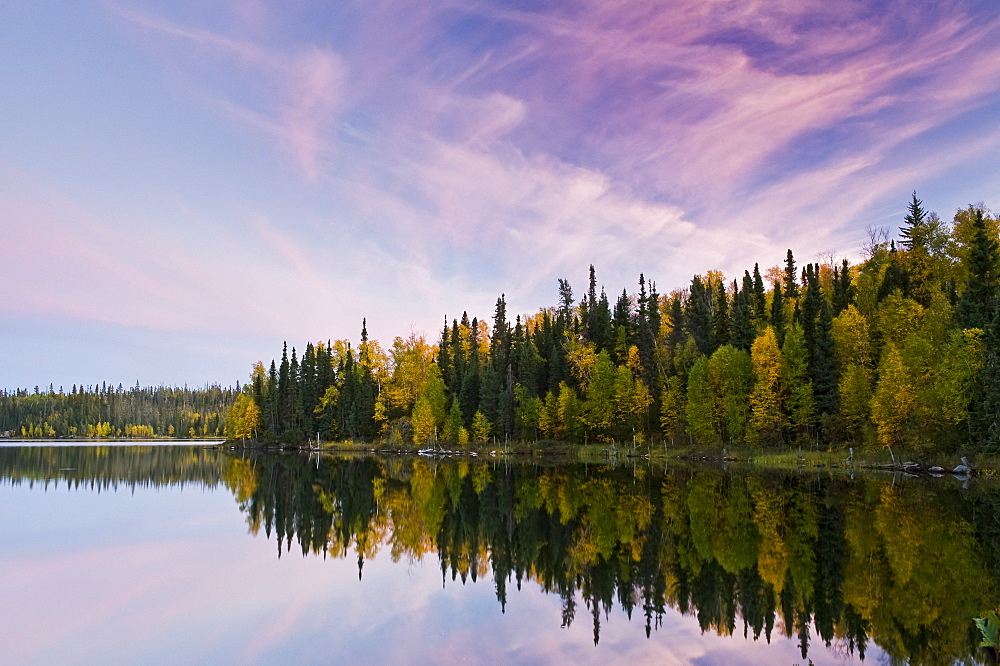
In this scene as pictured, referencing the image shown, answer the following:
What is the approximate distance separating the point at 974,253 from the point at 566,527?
5327 centimetres

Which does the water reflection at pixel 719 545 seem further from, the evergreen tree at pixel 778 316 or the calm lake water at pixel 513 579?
the evergreen tree at pixel 778 316

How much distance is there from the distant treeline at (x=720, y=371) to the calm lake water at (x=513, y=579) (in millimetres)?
16451

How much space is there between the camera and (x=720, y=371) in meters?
70.8

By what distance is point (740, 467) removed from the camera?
58781 millimetres

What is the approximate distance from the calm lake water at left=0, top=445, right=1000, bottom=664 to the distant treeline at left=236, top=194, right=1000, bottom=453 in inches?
648

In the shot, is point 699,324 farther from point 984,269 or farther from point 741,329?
point 984,269

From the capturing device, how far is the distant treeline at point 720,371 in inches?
2005

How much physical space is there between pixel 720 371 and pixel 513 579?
57.9 m

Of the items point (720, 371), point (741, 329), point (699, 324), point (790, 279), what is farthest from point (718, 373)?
point (790, 279)

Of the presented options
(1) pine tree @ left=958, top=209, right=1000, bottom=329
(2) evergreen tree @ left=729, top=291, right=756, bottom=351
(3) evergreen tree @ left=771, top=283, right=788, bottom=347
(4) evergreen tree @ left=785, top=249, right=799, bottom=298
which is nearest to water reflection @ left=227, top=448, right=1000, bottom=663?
(1) pine tree @ left=958, top=209, right=1000, bottom=329

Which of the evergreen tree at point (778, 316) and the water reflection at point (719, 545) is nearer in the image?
the water reflection at point (719, 545)

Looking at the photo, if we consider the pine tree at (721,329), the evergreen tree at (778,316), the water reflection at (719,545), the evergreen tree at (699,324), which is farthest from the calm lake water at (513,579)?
the evergreen tree at (699,324)

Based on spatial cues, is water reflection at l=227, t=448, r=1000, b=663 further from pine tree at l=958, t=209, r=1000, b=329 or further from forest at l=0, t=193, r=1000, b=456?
pine tree at l=958, t=209, r=1000, b=329

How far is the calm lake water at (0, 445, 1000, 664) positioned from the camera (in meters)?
13.2
